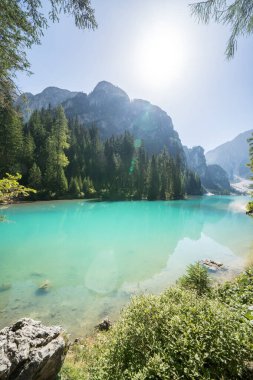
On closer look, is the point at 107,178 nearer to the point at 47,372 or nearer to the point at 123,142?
the point at 123,142

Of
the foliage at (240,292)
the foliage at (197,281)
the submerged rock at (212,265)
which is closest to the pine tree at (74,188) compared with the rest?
the submerged rock at (212,265)

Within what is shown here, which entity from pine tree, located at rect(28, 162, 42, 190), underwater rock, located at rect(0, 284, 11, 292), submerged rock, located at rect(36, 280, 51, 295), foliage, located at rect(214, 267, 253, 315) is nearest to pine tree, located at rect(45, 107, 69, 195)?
pine tree, located at rect(28, 162, 42, 190)

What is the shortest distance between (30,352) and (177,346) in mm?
2890

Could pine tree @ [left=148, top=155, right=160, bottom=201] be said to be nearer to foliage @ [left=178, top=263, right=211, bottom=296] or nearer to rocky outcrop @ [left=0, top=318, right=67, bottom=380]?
foliage @ [left=178, top=263, right=211, bottom=296]

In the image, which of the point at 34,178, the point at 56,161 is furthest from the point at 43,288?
the point at 56,161

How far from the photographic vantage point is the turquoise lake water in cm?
947

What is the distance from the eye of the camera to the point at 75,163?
263 ft

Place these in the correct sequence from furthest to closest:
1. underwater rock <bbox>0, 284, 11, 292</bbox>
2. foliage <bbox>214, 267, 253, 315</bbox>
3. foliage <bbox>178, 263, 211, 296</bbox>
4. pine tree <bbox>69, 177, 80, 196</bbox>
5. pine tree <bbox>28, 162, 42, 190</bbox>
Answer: pine tree <bbox>69, 177, 80, 196</bbox>, pine tree <bbox>28, 162, 42, 190</bbox>, underwater rock <bbox>0, 284, 11, 292</bbox>, foliage <bbox>178, 263, 211, 296</bbox>, foliage <bbox>214, 267, 253, 315</bbox>

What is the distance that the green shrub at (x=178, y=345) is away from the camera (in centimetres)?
335

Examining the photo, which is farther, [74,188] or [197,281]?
[74,188]

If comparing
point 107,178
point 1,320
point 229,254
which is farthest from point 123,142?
point 1,320

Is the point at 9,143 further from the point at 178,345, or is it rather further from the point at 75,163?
the point at 178,345

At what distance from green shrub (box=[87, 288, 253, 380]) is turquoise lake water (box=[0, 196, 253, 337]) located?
461 cm

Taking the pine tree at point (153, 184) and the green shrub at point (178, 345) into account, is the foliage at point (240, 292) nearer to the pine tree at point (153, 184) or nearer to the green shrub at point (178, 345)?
the green shrub at point (178, 345)
